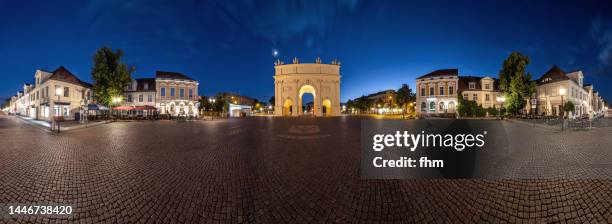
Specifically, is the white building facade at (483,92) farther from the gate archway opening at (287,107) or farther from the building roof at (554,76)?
the gate archway opening at (287,107)

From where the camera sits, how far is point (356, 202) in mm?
4145

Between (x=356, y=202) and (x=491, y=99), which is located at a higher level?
(x=491, y=99)

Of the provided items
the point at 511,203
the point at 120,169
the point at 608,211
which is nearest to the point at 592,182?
the point at 608,211

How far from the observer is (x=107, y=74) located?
36.1 metres

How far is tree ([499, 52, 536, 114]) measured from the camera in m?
35.1

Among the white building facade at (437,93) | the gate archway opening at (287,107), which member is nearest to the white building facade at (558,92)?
the white building facade at (437,93)

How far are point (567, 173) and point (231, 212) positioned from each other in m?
8.02

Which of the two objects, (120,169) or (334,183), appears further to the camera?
(120,169)

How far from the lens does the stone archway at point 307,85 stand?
228ft

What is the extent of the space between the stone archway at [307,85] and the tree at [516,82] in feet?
132

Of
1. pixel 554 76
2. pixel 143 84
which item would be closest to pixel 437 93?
pixel 554 76

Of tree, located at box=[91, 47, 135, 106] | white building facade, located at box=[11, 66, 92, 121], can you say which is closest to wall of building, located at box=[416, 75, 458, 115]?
tree, located at box=[91, 47, 135, 106]

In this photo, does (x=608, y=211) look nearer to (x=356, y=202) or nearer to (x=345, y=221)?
(x=356, y=202)

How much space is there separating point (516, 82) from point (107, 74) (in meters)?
60.9
